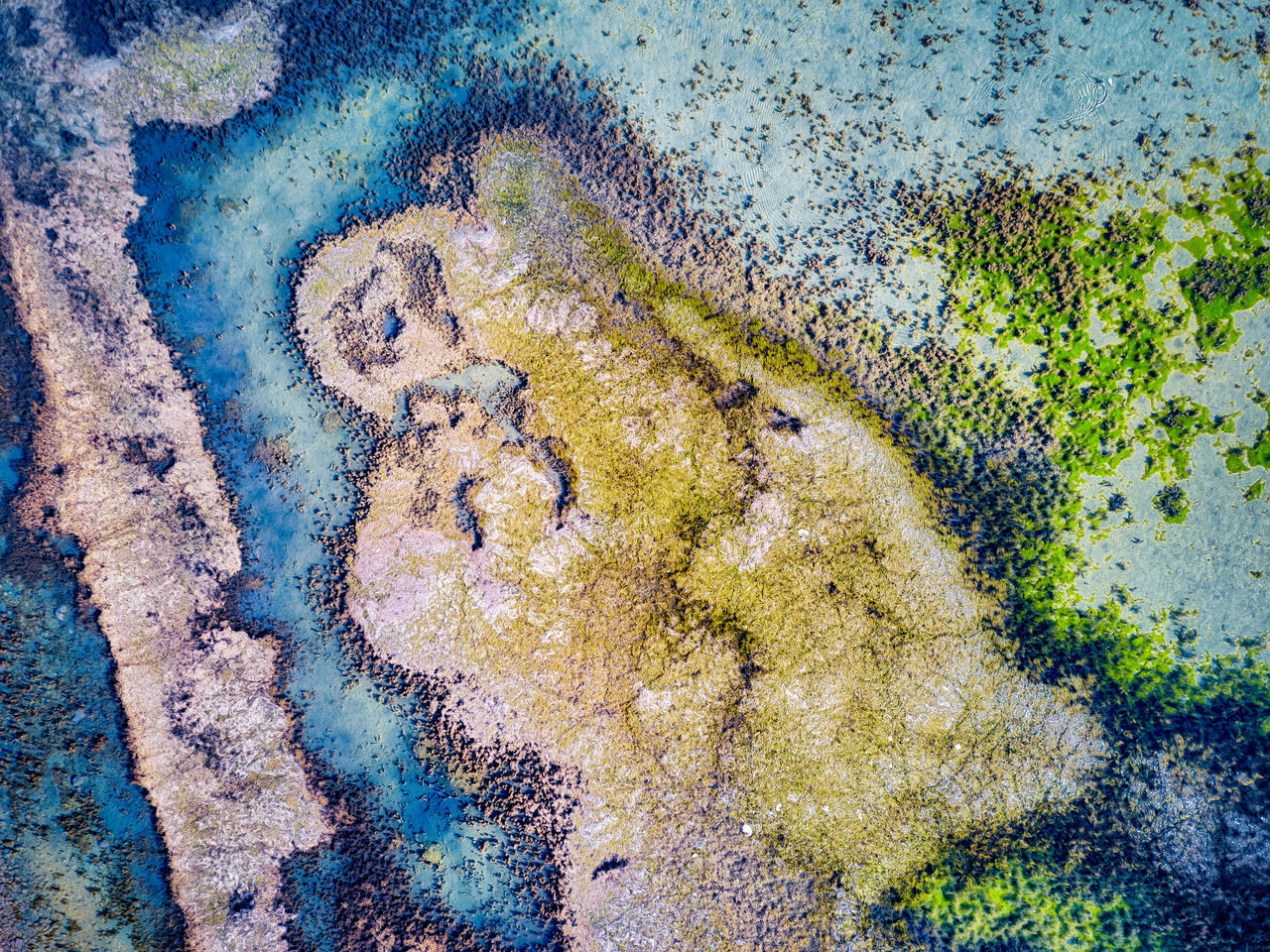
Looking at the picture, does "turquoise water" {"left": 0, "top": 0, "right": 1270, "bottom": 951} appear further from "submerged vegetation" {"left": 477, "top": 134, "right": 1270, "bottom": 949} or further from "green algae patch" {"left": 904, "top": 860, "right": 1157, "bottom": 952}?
"green algae patch" {"left": 904, "top": 860, "right": 1157, "bottom": 952}

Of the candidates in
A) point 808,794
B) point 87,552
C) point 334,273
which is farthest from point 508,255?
point 808,794

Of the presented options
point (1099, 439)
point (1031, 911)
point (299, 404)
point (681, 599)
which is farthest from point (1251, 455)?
point (299, 404)

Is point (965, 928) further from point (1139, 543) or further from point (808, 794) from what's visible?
point (1139, 543)

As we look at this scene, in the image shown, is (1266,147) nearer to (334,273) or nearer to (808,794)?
(808,794)

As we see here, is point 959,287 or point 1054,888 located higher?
point 959,287

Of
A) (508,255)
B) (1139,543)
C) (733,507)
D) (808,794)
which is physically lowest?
(808,794)

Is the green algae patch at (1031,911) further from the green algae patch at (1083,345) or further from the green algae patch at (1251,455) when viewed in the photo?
the green algae patch at (1251,455)
